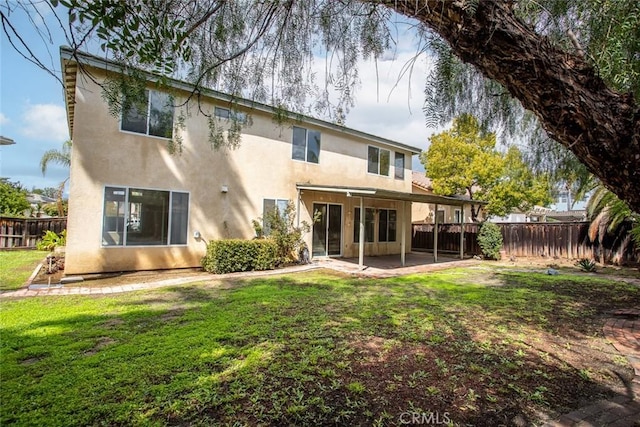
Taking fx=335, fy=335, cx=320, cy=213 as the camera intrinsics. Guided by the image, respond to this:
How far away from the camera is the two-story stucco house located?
916cm

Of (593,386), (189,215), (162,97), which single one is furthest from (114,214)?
(593,386)

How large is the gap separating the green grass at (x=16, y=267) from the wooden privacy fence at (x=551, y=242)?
17.8 m

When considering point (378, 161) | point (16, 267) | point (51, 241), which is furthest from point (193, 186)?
point (378, 161)

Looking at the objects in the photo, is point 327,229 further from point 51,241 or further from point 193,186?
point 51,241

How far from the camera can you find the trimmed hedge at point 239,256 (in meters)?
10.5

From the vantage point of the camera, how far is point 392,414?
9.56 feet

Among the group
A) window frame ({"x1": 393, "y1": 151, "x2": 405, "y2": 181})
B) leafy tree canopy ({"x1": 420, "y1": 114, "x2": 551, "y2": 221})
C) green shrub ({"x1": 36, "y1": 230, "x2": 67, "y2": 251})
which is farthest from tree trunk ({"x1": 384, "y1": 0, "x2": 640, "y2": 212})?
leafy tree canopy ({"x1": 420, "y1": 114, "x2": 551, "y2": 221})

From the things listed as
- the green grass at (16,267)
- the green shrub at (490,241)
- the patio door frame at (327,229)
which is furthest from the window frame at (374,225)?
the green grass at (16,267)

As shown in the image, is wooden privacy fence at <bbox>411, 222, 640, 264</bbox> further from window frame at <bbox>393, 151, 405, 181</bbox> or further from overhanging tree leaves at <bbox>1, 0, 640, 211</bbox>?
overhanging tree leaves at <bbox>1, 0, 640, 211</bbox>

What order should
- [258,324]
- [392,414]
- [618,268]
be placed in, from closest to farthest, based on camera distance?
1. [392,414]
2. [258,324]
3. [618,268]

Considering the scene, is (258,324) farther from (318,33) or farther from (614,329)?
(614,329)

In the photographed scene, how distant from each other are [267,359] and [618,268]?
49.0 feet

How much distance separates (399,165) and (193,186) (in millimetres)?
10599

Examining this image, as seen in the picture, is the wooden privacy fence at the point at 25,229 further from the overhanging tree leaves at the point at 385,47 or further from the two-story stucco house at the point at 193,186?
the overhanging tree leaves at the point at 385,47
